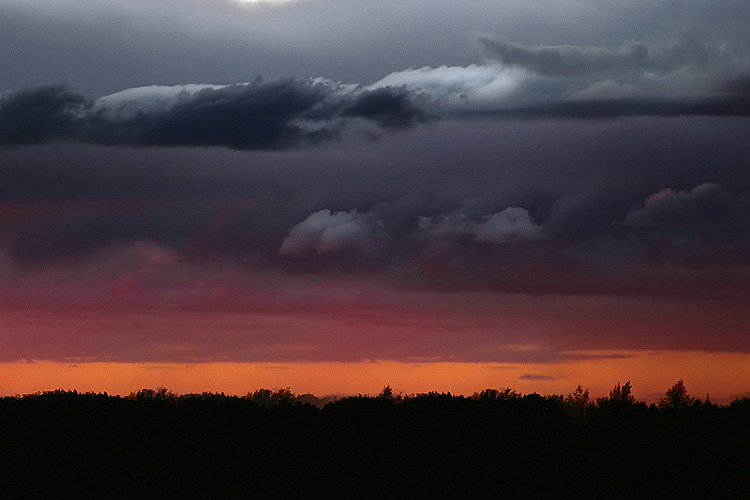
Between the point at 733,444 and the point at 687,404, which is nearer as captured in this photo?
the point at 733,444

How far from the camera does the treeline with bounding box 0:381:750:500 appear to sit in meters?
47.5

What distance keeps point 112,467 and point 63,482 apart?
274 centimetres

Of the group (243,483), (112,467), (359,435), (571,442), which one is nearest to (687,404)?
(571,442)

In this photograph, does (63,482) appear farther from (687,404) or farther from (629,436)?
(687,404)

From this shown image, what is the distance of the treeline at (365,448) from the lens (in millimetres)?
47469

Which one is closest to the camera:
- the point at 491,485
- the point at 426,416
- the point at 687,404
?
the point at 491,485

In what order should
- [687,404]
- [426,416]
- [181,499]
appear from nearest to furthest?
[181,499] → [426,416] → [687,404]

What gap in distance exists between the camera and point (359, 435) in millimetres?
54031

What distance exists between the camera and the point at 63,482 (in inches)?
1812

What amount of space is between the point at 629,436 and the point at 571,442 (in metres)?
3.56

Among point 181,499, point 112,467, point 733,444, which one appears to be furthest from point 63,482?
point 733,444

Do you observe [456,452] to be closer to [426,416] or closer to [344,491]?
[426,416]

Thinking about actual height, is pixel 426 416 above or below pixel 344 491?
above

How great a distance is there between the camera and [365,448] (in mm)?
52750
